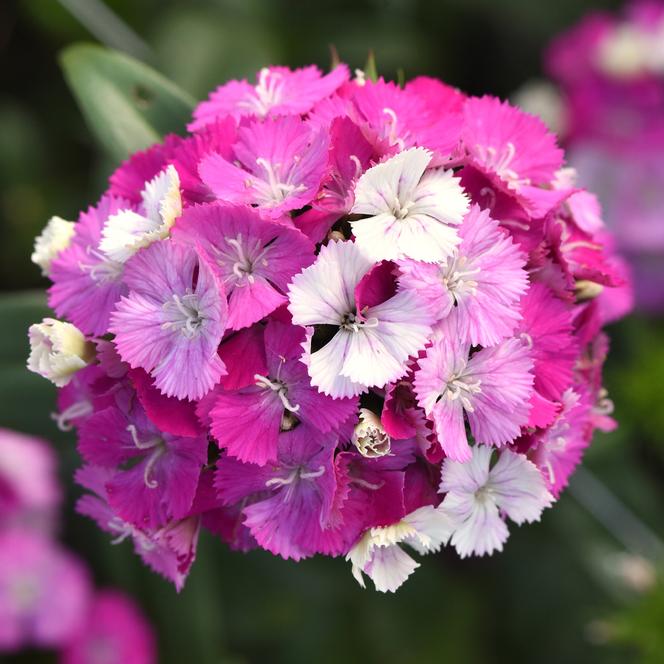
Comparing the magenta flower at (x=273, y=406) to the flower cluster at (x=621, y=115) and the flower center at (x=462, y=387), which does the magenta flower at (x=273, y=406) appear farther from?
the flower cluster at (x=621, y=115)

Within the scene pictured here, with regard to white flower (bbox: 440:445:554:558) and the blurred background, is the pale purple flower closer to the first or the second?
white flower (bbox: 440:445:554:558)

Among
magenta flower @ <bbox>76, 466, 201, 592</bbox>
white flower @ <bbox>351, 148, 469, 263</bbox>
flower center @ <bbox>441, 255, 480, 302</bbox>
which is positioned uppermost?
A: white flower @ <bbox>351, 148, 469, 263</bbox>

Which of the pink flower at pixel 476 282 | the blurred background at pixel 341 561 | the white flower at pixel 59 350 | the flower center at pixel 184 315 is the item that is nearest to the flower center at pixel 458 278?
the pink flower at pixel 476 282

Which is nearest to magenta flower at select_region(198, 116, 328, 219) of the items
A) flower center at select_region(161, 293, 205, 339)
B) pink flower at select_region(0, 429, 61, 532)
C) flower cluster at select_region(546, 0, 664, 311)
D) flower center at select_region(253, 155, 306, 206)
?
flower center at select_region(253, 155, 306, 206)

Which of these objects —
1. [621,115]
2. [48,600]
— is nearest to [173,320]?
[48,600]

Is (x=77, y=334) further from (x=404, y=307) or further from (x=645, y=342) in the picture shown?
(x=645, y=342)

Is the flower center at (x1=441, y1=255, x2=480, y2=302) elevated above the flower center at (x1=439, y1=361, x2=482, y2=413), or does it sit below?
above

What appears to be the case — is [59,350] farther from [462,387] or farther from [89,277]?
[462,387]
